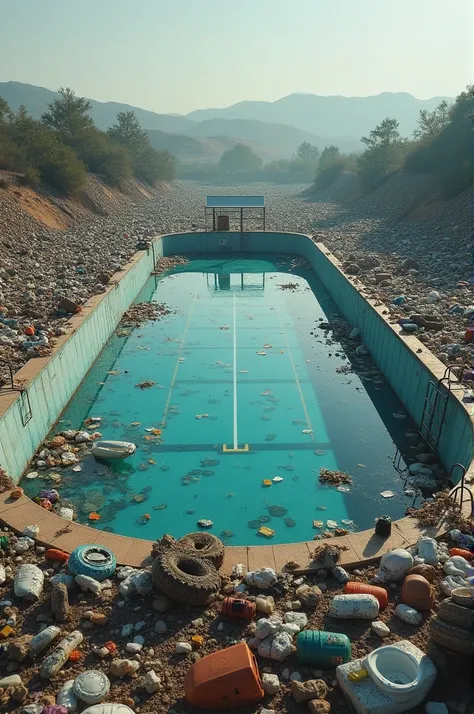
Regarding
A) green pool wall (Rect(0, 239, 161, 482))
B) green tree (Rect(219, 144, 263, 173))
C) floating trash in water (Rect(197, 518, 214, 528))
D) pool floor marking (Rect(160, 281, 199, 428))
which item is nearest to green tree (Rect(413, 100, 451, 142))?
pool floor marking (Rect(160, 281, 199, 428))

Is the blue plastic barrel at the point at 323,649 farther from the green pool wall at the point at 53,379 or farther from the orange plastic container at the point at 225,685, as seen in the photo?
the green pool wall at the point at 53,379

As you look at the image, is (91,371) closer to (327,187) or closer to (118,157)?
(118,157)

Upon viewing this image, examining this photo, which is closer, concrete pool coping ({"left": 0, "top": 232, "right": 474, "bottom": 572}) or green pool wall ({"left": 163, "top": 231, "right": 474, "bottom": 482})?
concrete pool coping ({"left": 0, "top": 232, "right": 474, "bottom": 572})

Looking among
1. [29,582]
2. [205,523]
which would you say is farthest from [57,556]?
[205,523]

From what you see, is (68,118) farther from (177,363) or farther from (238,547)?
(238,547)

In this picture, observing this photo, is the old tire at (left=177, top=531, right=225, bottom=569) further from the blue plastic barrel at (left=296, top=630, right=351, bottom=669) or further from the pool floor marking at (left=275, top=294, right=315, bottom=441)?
the pool floor marking at (left=275, top=294, right=315, bottom=441)

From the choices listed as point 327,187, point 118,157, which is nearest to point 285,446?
point 118,157

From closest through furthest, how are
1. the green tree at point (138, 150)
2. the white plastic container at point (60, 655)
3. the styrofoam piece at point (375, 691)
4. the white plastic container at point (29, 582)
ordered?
the styrofoam piece at point (375, 691) < the white plastic container at point (60, 655) < the white plastic container at point (29, 582) < the green tree at point (138, 150)

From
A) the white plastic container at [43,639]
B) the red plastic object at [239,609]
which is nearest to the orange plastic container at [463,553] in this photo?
the red plastic object at [239,609]
